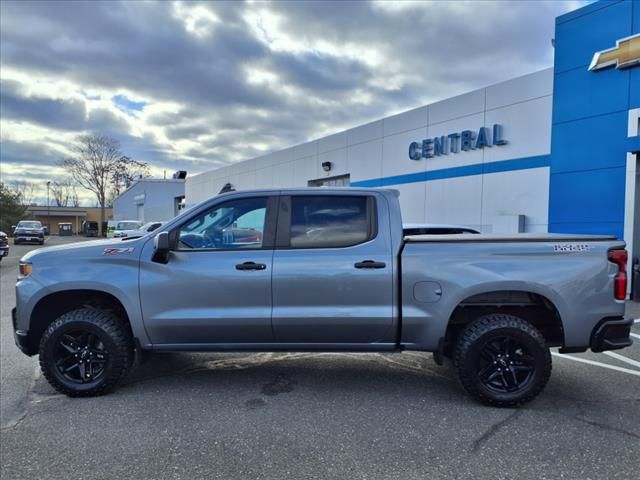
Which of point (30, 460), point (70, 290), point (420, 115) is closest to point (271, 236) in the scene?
point (70, 290)

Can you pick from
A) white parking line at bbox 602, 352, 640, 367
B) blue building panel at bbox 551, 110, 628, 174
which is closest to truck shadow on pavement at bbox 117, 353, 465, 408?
white parking line at bbox 602, 352, 640, 367

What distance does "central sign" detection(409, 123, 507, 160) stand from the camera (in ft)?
44.2

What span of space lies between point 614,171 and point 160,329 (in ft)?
33.4

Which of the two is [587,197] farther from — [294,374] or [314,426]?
[314,426]

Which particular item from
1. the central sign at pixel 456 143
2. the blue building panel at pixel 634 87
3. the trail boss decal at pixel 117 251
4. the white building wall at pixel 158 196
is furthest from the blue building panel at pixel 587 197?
the white building wall at pixel 158 196

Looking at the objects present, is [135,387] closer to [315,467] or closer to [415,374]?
[315,467]

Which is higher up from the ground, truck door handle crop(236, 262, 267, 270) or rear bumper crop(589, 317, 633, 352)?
truck door handle crop(236, 262, 267, 270)

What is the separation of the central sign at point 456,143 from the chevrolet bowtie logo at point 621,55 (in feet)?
10.1

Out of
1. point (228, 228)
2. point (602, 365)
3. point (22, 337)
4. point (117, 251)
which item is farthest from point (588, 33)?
point (22, 337)

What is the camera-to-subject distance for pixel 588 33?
1091 cm

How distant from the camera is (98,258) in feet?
14.3

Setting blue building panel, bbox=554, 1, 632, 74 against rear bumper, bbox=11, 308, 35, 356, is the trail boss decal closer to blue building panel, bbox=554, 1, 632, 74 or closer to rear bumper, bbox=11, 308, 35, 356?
rear bumper, bbox=11, 308, 35, 356

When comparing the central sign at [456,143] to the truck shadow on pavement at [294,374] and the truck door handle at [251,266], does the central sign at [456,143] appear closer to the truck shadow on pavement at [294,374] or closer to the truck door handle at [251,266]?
the truck shadow on pavement at [294,374]

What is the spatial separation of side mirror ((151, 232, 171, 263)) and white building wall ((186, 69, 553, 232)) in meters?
10.5
